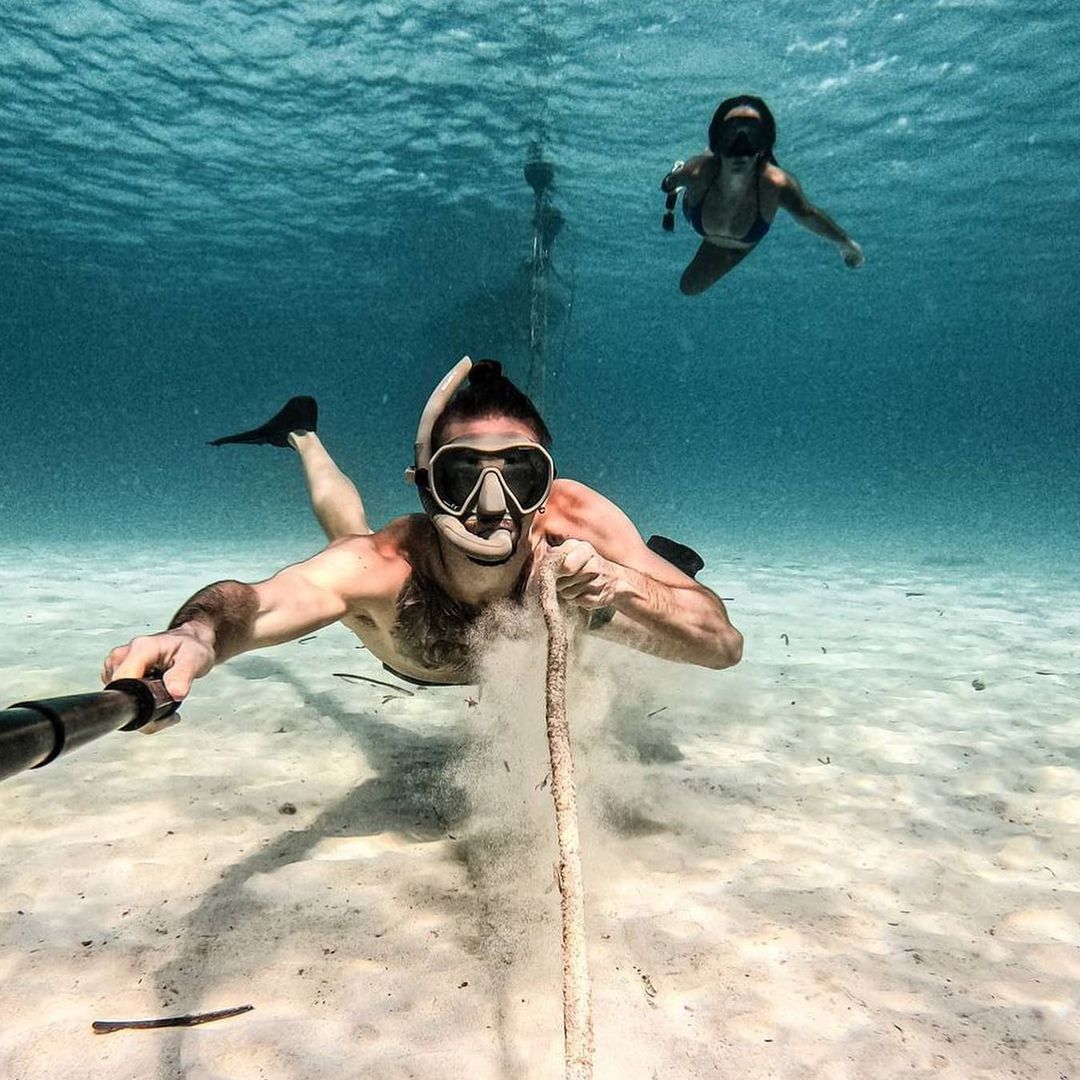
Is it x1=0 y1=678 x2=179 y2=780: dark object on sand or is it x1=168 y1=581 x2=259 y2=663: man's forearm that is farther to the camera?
x1=168 y1=581 x2=259 y2=663: man's forearm

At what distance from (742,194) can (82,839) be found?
9.07 m

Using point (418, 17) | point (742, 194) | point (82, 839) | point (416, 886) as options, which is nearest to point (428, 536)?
point (416, 886)

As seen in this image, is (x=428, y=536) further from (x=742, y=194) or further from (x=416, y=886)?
(x=742, y=194)

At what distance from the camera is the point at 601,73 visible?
19922mm

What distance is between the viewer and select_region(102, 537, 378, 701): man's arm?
201 centimetres

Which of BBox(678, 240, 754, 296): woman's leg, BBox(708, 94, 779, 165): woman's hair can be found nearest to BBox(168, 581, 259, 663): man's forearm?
BBox(708, 94, 779, 165): woman's hair

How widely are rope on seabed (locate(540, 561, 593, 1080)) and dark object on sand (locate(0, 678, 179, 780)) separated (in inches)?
42.6

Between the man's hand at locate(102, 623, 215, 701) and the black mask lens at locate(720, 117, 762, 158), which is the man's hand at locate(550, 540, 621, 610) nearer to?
the man's hand at locate(102, 623, 215, 701)

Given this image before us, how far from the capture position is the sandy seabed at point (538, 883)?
2.34m

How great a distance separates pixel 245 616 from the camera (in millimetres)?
2863

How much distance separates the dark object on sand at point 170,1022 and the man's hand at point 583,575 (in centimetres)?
184

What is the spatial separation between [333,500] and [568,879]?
17.8ft

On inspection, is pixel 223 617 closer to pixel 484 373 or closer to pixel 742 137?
pixel 484 373

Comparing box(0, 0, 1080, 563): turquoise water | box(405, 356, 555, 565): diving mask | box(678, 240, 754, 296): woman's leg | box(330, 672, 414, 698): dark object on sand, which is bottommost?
box(330, 672, 414, 698): dark object on sand
